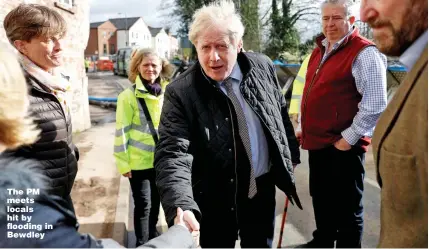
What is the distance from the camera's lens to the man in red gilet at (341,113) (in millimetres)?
2346

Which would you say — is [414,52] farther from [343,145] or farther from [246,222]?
[343,145]

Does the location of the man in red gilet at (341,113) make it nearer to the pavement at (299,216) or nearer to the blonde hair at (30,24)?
the pavement at (299,216)

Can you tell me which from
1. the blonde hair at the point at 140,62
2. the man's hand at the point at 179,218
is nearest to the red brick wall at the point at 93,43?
the blonde hair at the point at 140,62

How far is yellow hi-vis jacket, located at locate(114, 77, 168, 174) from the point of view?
282cm

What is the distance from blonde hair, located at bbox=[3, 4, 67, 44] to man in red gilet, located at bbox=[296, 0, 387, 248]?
1587mm

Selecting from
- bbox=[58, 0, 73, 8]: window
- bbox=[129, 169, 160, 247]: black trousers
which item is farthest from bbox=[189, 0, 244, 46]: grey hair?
bbox=[58, 0, 73, 8]: window

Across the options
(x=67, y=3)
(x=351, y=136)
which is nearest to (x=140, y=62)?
(x=351, y=136)

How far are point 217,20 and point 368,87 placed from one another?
1060 mm

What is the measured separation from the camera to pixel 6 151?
1049mm

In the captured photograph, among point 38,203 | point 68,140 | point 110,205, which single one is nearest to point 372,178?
point 110,205

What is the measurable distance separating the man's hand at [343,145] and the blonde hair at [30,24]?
1700 mm

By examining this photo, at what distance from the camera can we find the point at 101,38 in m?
52.2

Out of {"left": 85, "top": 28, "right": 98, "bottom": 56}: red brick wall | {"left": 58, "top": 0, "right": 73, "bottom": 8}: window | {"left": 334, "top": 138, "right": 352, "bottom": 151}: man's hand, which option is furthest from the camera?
{"left": 85, "top": 28, "right": 98, "bottom": 56}: red brick wall

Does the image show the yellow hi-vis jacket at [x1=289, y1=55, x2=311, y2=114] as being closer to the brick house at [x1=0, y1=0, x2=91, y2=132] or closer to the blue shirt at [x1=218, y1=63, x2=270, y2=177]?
the blue shirt at [x1=218, y1=63, x2=270, y2=177]
